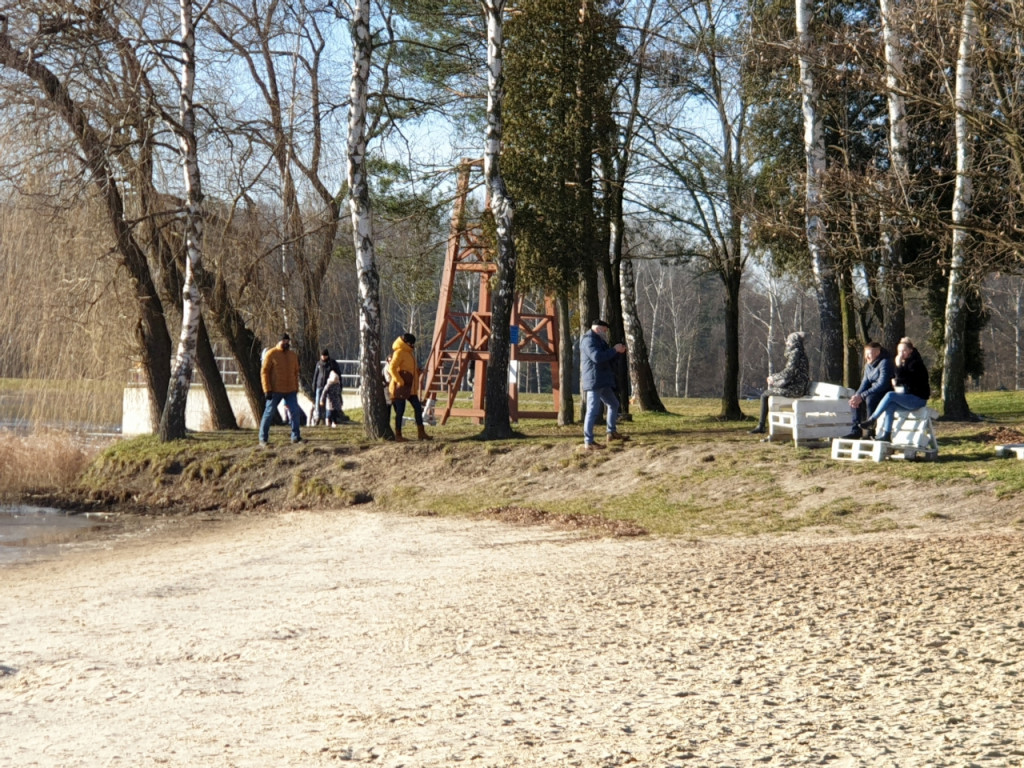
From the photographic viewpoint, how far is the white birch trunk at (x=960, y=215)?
560 inches

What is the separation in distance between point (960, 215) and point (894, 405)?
3.86m

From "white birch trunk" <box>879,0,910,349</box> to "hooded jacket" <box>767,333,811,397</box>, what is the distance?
1682 mm

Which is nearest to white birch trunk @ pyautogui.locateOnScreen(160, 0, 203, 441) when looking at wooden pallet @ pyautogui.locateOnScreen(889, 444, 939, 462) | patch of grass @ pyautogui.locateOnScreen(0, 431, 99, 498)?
patch of grass @ pyautogui.locateOnScreen(0, 431, 99, 498)

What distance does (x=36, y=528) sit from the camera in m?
16.8

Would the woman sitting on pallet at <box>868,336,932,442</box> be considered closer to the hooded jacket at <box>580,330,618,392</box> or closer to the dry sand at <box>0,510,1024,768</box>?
the hooded jacket at <box>580,330,618,392</box>

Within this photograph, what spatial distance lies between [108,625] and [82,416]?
44.2ft

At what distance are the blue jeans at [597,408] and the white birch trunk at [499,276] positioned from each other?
2.04 metres

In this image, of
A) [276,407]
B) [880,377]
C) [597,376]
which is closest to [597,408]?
[597,376]

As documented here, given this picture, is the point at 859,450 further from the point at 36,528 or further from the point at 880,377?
the point at 36,528

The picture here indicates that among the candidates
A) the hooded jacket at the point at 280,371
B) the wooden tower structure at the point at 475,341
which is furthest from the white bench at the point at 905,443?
the wooden tower structure at the point at 475,341

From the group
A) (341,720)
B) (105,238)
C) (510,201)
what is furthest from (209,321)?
(341,720)

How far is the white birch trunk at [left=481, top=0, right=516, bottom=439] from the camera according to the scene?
1858 centimetres

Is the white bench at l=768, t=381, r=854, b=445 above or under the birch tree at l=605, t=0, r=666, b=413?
under

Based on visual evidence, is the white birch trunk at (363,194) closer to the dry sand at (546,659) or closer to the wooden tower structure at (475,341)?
the wooden tower structure at (475,341)
